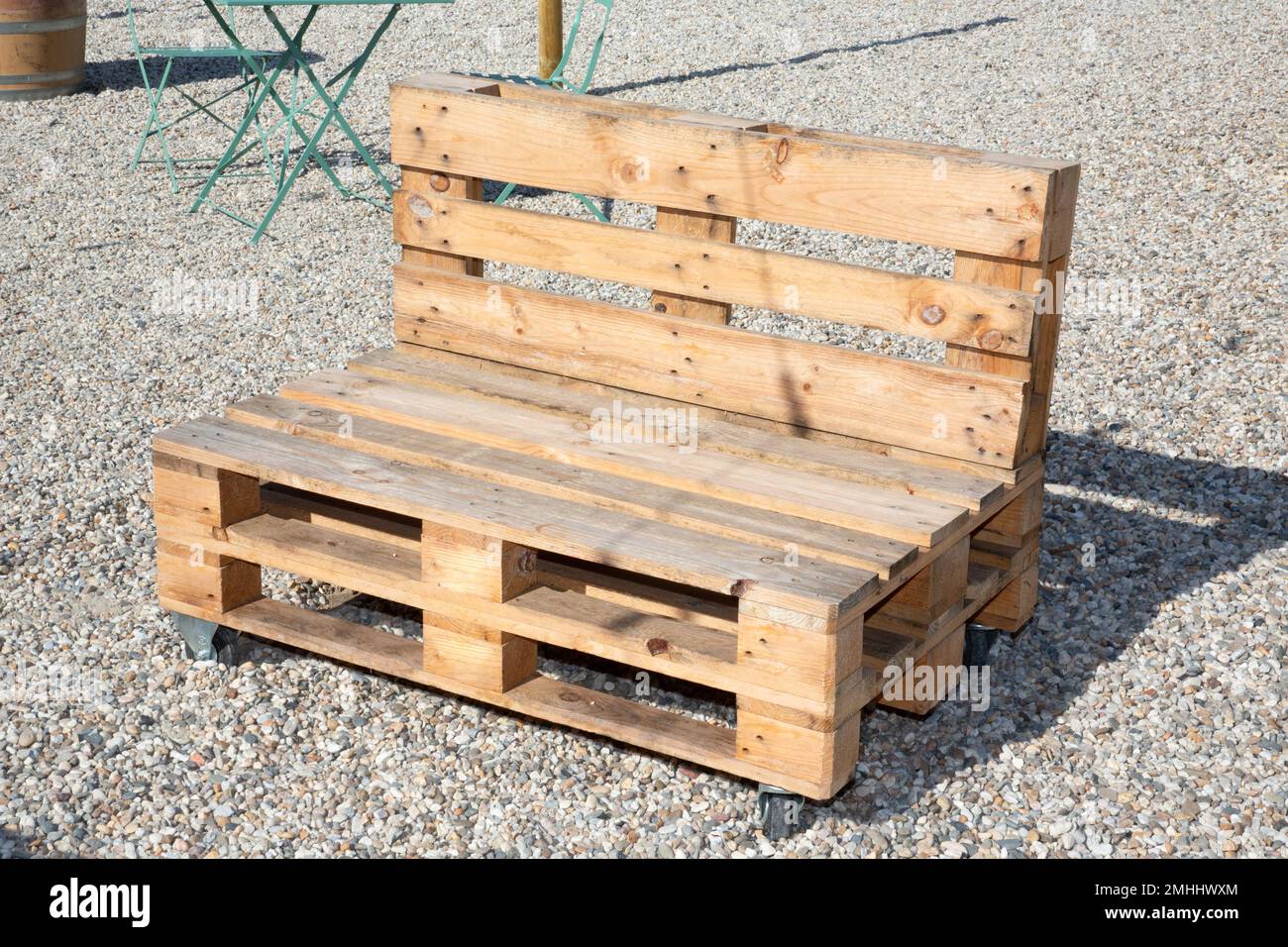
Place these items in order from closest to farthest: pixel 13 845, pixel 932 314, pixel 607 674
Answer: pixel 13 845 < pixel 932 314 < pixel 607 674

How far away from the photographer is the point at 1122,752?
12.7ft

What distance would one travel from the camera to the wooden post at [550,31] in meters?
9.65

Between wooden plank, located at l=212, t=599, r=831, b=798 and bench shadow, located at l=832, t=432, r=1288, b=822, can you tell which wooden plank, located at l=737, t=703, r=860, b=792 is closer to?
wooden plank, located at l=212, t=599, r=831, b=798

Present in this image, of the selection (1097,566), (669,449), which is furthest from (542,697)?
(1097,566)

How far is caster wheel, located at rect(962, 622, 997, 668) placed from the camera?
4324mm

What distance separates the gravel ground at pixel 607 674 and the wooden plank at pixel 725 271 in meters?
1.03

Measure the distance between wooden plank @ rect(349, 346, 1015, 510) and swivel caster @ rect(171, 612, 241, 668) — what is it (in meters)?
0.88

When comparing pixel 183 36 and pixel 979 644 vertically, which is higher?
pixel 183 36

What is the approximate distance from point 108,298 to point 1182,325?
4817 mm

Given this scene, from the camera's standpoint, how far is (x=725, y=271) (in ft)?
13.8
